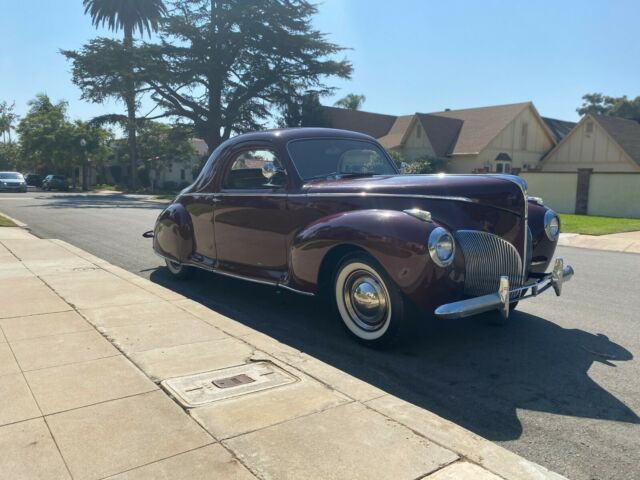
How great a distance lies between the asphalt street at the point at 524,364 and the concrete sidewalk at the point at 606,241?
17.4 ft

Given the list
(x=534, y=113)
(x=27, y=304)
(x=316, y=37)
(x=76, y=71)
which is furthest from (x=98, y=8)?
(x=27, y=304)

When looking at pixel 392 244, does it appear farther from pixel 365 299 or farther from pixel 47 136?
pixel 47 136

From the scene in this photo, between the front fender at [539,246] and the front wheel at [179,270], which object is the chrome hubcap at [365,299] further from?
the front wheel at [179,270]

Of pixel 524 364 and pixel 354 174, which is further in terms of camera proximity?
pixel 354 174

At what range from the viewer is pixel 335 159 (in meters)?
5.59

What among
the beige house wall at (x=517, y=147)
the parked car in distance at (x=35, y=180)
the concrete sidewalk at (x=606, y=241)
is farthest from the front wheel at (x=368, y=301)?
the parked car in distance at (x=35, y=180)

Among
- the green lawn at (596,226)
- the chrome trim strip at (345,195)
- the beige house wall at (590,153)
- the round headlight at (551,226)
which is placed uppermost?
the beige house wall at (590,153)

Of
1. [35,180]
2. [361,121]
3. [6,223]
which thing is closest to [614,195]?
[6,223]

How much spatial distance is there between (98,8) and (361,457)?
53.8 m

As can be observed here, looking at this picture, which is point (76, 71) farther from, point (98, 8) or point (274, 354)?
point (274, 354)

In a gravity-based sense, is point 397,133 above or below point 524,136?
→ above

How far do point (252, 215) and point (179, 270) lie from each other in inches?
81.0

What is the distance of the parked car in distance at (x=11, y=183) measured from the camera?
3762 centimetres

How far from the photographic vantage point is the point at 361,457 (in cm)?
267
